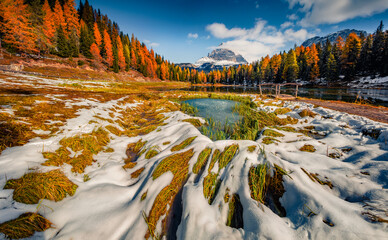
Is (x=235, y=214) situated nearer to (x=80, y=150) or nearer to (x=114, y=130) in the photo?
(x=80, y=150)

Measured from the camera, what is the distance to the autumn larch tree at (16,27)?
27.7m

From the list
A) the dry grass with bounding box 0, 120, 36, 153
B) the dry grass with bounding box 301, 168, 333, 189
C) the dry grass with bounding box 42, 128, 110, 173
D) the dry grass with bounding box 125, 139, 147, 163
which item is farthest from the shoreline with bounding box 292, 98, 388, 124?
the dry grass with bounding box 0, 120, 36, 153

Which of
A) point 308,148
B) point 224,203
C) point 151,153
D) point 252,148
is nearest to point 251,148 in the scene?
point 252,148

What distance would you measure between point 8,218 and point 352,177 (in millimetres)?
5393

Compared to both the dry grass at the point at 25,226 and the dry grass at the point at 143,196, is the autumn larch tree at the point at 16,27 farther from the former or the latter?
the dry grass at the point at 143,196

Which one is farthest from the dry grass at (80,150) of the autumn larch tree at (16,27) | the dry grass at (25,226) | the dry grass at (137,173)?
the autumn larch tree at (16,27)

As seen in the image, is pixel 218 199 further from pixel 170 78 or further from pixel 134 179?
pixel 170 78

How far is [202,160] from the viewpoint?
3.30 metres

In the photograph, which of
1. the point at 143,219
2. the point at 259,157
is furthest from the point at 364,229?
the point at 143,219

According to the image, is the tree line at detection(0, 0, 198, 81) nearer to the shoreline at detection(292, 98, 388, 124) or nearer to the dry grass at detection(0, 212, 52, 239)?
the dry grass at detection(0, 212, 52, 239)

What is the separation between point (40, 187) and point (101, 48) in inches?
2778

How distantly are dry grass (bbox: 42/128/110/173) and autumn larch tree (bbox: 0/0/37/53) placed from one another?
4655 centimetres

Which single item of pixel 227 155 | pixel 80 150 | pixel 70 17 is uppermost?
pixel 70 17

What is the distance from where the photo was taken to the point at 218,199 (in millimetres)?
2406
